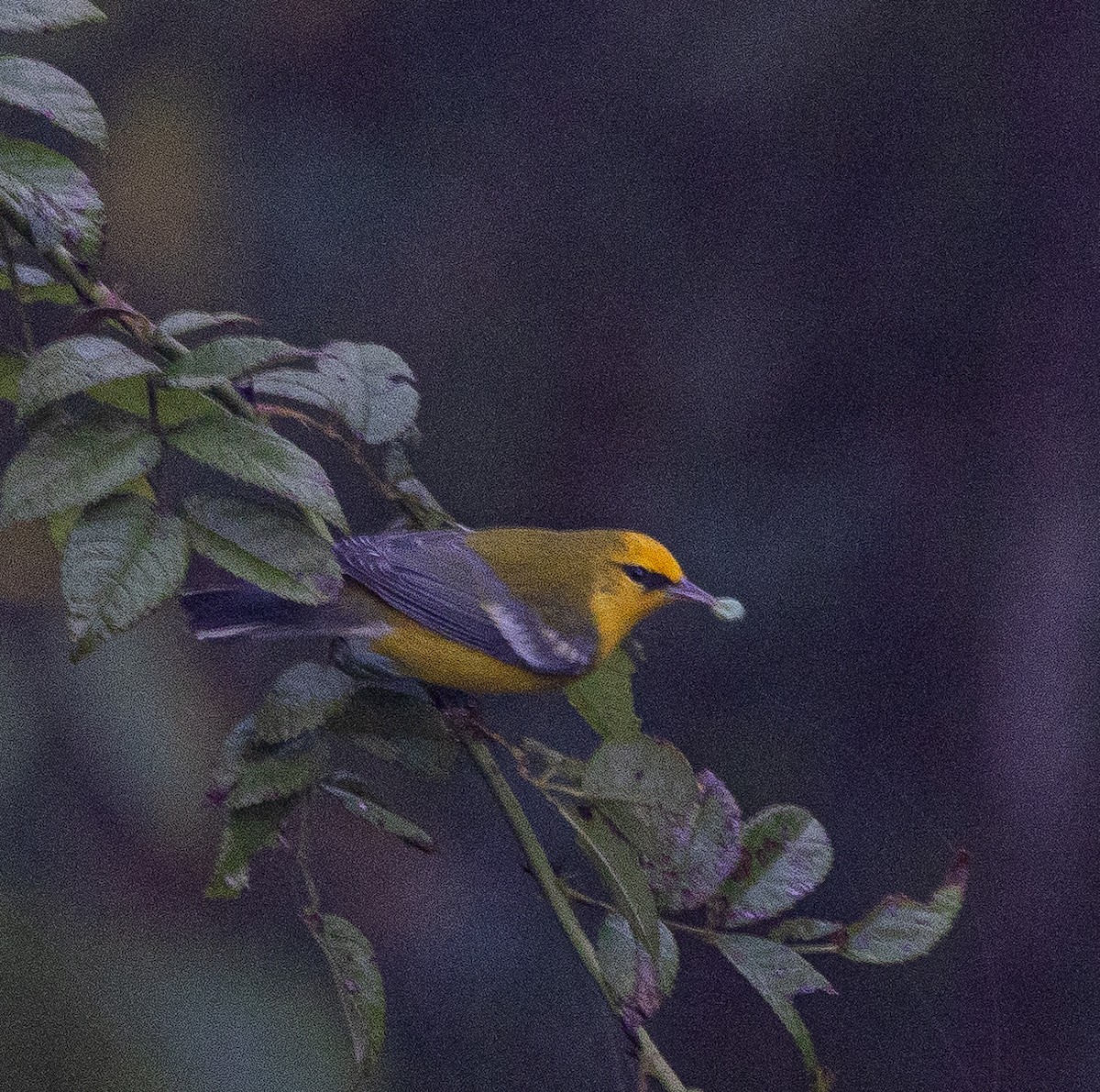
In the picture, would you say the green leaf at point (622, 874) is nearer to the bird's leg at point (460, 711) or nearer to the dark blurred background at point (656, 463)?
the bird's leg at point (460, 711)

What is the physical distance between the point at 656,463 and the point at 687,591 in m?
0.09

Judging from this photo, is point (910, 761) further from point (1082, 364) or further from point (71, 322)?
point (71, 322)

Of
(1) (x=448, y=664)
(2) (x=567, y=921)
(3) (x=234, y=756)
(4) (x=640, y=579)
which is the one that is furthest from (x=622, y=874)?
(4) (x=640, y=579)

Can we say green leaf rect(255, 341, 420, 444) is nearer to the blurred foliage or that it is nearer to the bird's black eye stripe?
the blurred foliage

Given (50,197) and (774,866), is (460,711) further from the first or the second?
(50,197)

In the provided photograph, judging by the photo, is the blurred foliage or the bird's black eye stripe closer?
the blurred foliage

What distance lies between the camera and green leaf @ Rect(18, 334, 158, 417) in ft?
1.20

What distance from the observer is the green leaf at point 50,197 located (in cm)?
40

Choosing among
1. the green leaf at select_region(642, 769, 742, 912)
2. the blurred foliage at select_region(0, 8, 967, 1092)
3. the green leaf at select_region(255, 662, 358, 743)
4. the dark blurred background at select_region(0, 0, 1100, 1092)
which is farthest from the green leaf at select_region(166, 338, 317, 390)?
the dark blurred background at select_region(0, 0, 1100, 1092)

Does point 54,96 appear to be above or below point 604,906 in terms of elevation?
above

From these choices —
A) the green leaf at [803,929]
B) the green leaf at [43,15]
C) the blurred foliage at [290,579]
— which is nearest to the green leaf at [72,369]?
the blurred foliage at [290,579]

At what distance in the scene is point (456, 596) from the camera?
0.70m

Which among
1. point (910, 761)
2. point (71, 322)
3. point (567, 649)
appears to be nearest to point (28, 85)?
point (71, 322)

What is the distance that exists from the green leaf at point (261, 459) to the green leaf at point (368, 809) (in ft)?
0.37
